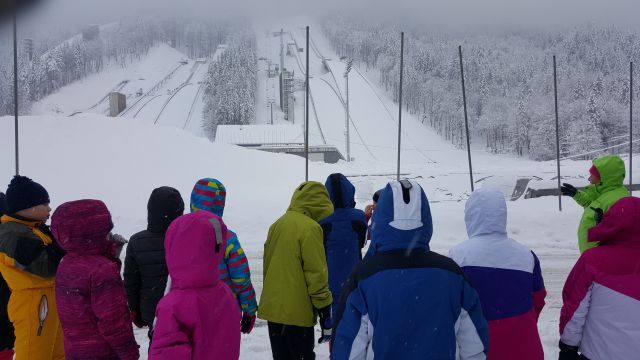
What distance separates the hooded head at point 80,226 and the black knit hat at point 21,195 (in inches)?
30.6

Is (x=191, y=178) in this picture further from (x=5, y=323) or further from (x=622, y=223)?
(x=622, y=223)

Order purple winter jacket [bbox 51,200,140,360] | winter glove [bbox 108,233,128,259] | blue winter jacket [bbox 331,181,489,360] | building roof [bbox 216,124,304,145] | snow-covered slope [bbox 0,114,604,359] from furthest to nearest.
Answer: building roof [bbox 216,124,304,145] < snow-covered slope [bbox 0,114,604,359] < winter glove [bbox 108,233,128,259] < purple winter jacket [bbox 51,200,140,360] < blue winter jacket [bbox 331,181,489,360]

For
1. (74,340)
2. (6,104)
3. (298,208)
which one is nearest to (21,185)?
(74,340)

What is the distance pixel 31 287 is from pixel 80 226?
0.83 meters

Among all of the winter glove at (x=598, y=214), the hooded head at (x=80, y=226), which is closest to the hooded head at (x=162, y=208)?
the hooded head at (x=80, y=226)

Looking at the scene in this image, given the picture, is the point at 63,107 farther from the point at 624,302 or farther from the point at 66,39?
the point at 624,302

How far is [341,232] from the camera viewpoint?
13.1ft

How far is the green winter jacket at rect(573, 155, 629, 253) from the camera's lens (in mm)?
4129

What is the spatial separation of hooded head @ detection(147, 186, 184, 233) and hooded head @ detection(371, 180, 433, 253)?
5.60ft

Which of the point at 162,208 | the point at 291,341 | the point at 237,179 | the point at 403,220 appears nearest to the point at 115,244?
the point at 162,208

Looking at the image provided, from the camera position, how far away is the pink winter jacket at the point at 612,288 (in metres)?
2.58

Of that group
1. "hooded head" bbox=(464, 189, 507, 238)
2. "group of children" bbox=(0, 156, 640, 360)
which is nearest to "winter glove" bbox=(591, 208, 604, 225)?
"group of children" bbox=(0, 156, 640, 360)

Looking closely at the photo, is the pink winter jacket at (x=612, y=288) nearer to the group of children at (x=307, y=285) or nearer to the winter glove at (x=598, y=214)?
the group of children at (x=307, y=285)

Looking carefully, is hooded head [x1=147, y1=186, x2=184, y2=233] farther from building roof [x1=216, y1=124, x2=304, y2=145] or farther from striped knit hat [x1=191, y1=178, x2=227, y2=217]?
building roof [x1=216, y1=124, x2=304, y2=145]
